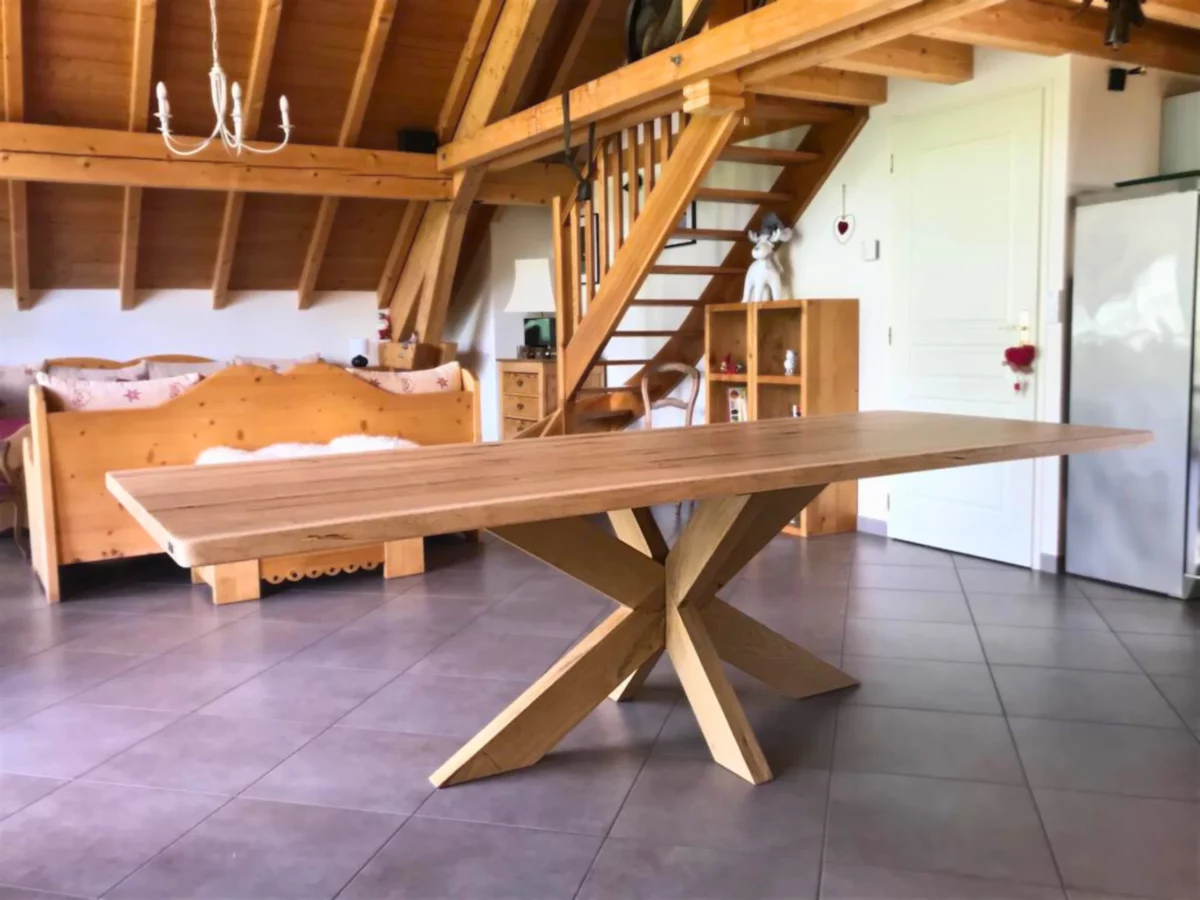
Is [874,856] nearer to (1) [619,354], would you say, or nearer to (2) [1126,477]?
(2) [1126,477]

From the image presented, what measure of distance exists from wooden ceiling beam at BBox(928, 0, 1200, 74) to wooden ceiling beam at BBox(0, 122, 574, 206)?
3.52 meters

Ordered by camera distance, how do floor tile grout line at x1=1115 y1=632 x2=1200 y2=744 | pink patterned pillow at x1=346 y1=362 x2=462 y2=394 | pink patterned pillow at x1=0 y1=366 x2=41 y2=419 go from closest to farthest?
1. floor tile grout line at x1=1115 y1=632 x2=1200 y2=744
2. pink patterned pillow at x1=346 y1=362 x2=462 y2=394
3. pink patterned pillow at x1=0 y1=366 x2=41 y2=419

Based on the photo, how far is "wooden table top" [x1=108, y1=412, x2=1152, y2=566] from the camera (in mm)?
1561

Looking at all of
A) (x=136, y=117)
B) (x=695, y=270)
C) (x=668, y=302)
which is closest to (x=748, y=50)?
(x=695, y=270)

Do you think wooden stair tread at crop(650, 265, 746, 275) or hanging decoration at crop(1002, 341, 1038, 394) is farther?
wooden stair tread at crop(650, 265, 746, 275)

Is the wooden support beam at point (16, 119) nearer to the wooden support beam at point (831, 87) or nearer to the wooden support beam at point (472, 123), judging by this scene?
the wooden support beam at point (472, 123)

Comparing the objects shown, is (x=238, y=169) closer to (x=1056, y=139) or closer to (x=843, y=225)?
(x=843, y=225)

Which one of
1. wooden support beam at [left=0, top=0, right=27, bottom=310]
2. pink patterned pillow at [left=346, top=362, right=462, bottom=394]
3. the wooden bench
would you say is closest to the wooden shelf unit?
pink patterned pillow at [left=346, top=362, right=462, bottom=394]

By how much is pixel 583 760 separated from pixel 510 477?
0.87 m

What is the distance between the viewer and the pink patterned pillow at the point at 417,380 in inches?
183

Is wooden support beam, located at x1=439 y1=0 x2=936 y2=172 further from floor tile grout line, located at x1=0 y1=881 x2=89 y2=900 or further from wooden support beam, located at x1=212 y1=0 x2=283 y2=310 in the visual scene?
floor tile grout line, located at x1=0 y1=881 x2=89 y2=900

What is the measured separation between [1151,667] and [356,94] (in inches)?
194

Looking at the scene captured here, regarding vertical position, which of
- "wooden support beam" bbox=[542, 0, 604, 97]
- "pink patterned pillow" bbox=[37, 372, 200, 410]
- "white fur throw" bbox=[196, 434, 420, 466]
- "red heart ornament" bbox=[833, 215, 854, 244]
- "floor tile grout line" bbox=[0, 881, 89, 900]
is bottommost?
"floor tile grout line" bbox=[0, 881, 89, 900]

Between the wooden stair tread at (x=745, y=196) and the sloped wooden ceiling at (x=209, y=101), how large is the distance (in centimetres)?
154
